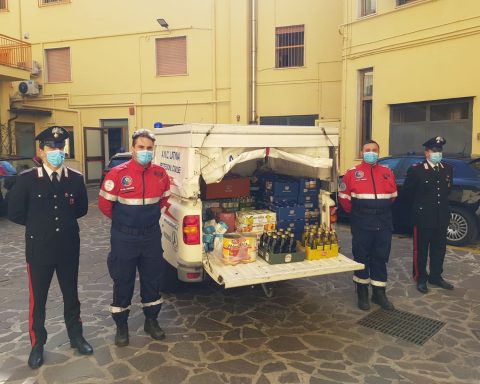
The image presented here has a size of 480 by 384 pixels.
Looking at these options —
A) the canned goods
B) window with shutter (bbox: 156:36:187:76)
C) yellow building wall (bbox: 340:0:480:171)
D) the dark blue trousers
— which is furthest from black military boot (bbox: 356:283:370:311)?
window with shutter (bbox: 156:36:187:76)

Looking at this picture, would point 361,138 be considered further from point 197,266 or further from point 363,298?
point 197,266

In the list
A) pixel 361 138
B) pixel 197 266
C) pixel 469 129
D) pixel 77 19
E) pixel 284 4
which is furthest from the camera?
pixel 77 19

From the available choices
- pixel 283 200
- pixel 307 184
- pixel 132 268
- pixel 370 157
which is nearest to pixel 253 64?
pixel 307 184

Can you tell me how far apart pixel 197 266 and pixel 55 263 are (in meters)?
1.35

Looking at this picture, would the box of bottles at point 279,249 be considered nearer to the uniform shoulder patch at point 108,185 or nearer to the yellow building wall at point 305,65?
the uniform shoulder patch at point 108,185

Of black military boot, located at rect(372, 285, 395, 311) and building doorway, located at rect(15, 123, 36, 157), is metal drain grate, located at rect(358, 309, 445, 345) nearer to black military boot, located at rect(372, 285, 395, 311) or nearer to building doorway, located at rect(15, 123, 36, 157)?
black military boot, located at rect(372, 285, 395, 311)

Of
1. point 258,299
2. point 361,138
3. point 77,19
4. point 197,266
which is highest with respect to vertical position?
point 77,19

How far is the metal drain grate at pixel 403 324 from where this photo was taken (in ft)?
14.2

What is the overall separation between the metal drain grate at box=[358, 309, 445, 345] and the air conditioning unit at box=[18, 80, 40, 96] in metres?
17.0

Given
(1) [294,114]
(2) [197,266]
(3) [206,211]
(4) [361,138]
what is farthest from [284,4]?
(2) [197,266]

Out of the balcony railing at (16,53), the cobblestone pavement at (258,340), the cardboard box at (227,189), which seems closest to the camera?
the cobblestone pavement at (258,340)

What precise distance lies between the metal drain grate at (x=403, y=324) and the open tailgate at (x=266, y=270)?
628 mm

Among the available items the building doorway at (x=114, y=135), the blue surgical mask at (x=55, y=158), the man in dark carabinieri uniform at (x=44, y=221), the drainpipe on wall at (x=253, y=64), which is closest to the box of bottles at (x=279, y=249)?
the man in dark carabinieri uniform at (x=44, y=221)

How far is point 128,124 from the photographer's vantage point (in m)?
17.8
